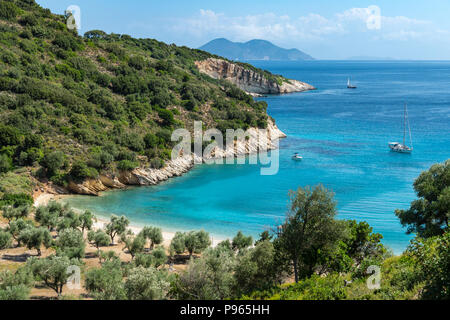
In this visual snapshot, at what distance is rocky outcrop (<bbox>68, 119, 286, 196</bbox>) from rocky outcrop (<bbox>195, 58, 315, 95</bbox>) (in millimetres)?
52971

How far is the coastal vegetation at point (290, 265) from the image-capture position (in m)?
13.5

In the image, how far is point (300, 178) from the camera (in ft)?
146

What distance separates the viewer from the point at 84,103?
46.5 m

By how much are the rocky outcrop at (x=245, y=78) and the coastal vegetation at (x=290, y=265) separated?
90.0m

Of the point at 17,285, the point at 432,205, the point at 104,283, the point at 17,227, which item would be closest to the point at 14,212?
the point at 17,227

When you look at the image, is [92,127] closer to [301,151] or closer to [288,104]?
[301,151]

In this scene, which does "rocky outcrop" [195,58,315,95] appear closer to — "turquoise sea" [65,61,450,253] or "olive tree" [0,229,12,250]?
"turquoise sea" [65,61,450,253]

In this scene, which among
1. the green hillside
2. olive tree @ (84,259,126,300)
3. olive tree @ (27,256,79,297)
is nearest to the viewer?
olive tree @ (84,259,126,300)

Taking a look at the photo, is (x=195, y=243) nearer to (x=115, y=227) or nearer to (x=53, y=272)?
(x=115, y=227)

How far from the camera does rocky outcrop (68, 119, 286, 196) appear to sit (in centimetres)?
3769

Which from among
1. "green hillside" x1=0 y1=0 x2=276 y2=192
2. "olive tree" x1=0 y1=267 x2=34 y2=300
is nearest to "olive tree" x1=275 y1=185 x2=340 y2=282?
"olive tree" x1=0 y1=267 x2=34 y2=300

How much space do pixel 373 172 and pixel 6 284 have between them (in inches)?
1662
